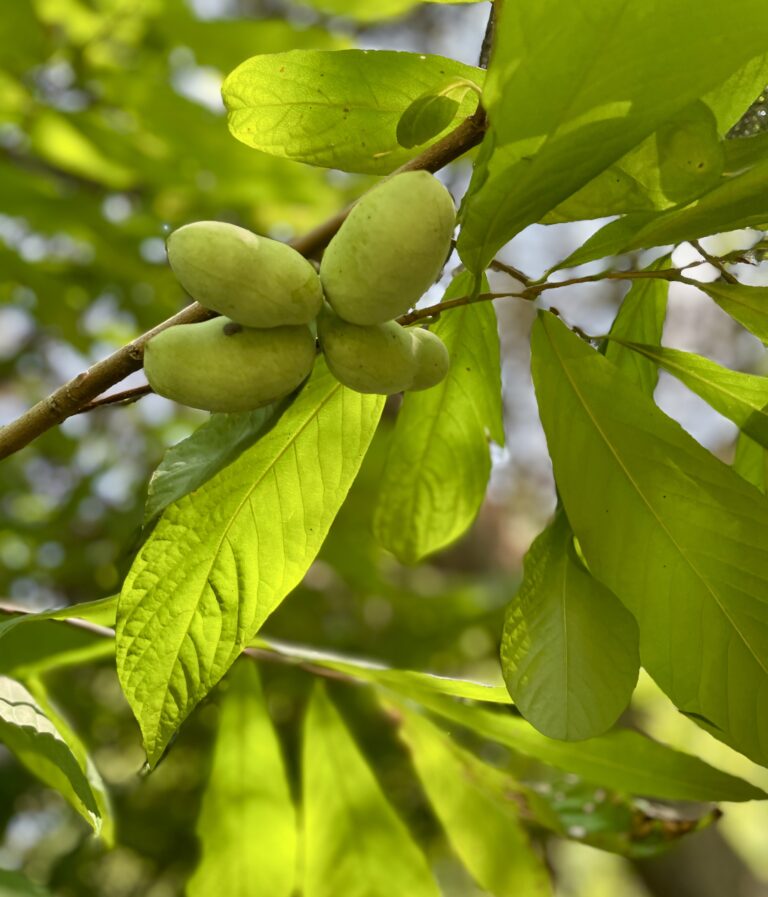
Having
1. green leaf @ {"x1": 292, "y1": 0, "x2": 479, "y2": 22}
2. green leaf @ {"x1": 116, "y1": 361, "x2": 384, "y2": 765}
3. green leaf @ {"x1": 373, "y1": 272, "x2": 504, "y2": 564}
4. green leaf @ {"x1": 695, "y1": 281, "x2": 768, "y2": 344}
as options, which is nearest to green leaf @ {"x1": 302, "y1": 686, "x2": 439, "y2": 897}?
green leaf @ {"x1": 373, "y1": 272, "x2": 504, "y2": 564}

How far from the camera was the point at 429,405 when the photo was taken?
935mm

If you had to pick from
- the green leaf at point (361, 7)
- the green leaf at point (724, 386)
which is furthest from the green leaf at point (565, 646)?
the green leaf at point (361, 7)

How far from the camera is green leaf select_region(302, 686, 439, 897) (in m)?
0.95

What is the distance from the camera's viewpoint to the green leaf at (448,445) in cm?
84

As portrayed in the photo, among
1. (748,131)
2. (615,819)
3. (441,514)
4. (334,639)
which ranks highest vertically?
(748,131)

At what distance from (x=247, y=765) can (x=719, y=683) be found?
1.65 ft

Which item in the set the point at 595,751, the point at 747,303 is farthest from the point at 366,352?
the point at 595,751

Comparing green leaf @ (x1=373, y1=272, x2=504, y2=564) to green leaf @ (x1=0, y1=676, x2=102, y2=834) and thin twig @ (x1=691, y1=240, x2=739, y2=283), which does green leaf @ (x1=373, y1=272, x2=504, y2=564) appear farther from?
green leaf @ (x1=0, y1=676, x2=102, y2=834)

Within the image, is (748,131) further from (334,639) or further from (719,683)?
(334,639)

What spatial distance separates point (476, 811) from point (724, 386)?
527 mm

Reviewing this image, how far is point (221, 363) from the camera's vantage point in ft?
1.81

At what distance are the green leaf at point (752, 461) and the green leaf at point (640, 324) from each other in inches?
4.1

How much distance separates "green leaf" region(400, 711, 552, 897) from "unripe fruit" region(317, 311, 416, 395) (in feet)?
1.73

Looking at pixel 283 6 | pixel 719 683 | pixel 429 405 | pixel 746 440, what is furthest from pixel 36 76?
pixel 283 6
